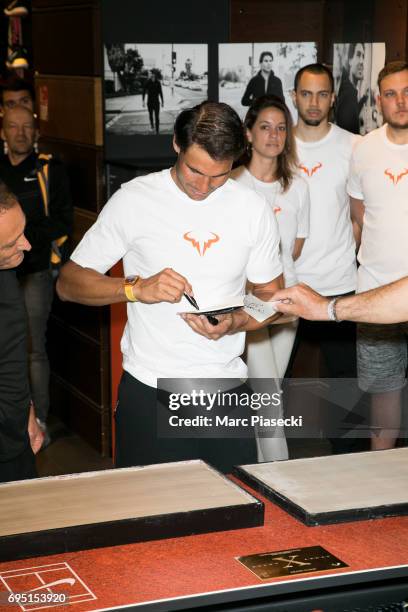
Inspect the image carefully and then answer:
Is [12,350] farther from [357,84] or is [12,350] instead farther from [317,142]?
[357,84]

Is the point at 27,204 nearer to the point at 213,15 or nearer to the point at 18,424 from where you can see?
the point at 213,15

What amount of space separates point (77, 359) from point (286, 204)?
1.86 m

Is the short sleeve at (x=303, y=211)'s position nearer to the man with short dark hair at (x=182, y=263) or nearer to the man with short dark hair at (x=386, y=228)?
the man with short dark hair at (x=386, y=228)

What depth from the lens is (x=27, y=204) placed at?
17.6 ft

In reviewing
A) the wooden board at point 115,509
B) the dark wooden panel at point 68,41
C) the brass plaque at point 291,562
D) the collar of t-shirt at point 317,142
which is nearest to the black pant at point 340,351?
the collar of t-shirt at point 317,142

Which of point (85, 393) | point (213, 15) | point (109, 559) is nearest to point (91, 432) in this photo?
point (85, 393)

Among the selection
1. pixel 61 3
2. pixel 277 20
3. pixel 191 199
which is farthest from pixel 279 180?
pixel 61 3

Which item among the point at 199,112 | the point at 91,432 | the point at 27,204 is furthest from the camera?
the point at 91,432

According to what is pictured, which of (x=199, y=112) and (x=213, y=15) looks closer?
(x=199, y=112)

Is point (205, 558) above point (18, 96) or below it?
below

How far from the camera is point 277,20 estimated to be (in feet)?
18.2

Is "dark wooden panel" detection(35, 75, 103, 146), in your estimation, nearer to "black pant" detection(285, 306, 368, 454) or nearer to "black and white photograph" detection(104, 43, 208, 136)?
"black and white photograph" detection(104, 43, 208, 136)

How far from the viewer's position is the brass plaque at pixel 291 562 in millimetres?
2137

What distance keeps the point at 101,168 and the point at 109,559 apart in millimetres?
3453
